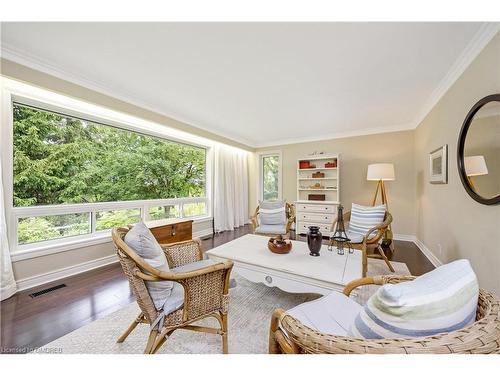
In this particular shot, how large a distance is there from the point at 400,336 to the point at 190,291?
105cm

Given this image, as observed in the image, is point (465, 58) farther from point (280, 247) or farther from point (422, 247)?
point (422, 247)

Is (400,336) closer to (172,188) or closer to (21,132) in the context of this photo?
(21,132)

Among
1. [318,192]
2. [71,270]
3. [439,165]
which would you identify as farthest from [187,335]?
[318,192]

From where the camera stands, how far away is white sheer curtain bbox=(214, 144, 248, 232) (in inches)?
189

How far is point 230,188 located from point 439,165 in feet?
12.9

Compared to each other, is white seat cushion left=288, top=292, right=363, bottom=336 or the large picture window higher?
the large picture window

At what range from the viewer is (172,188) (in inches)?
168

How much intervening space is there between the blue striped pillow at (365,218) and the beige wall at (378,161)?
66.6 inches

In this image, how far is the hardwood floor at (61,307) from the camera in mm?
1483

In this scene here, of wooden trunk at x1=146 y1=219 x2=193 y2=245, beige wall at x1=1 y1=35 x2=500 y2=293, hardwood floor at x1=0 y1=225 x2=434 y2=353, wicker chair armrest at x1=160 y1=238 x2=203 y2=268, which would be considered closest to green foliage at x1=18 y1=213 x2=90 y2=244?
beige wall at x1=1 y1=35 x2=500 y2=293

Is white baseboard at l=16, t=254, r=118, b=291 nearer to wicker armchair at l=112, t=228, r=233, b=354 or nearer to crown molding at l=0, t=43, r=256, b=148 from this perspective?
wicker armchair at l=112, t=228, r=233, b=354

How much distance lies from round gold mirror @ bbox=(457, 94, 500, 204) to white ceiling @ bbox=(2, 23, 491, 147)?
644mm

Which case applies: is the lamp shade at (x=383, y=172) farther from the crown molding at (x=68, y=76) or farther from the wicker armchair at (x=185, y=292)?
the crown molding at (x=68, y=76)
